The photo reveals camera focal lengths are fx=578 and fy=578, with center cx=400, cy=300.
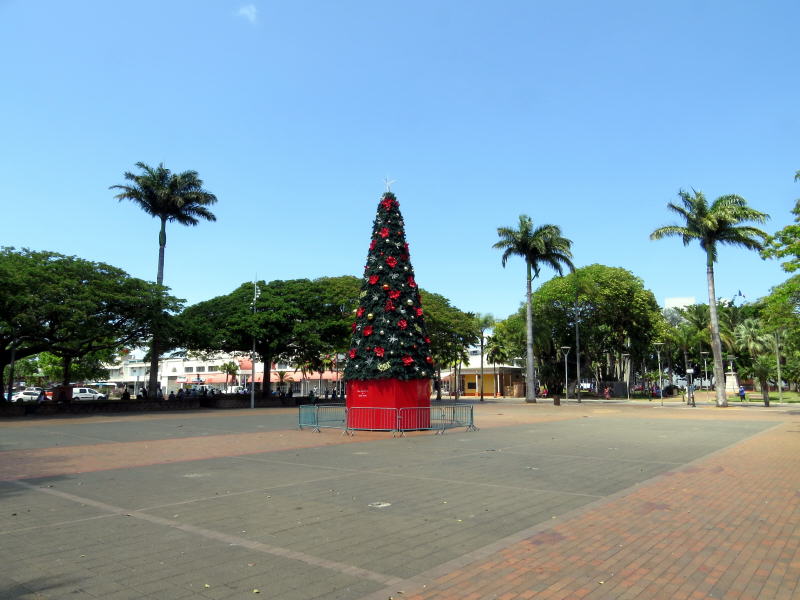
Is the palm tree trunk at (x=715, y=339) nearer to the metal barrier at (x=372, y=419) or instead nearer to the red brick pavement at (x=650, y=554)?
the metal barrier at (x=372, y=419)

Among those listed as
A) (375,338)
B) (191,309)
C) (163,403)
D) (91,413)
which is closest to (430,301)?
(191,309)

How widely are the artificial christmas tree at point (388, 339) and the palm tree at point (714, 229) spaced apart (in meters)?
28.1

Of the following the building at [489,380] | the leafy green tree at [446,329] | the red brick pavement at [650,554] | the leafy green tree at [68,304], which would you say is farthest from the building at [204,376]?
the red brick pavement at [650,554]

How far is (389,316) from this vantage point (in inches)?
792

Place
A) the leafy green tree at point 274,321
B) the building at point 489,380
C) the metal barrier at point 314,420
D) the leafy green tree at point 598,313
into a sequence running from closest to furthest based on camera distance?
the metal barrier at point 314,420 < the leafy green tree at point 274,321 < the leafy green tree at point 598,313 < the building at point 489,380

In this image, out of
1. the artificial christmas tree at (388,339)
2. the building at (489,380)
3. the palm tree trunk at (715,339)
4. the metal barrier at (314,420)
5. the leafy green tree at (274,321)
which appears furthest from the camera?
the building at (489,380)

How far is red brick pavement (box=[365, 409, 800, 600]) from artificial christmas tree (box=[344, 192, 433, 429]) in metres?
11.0

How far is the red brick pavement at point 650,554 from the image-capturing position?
4875 mm

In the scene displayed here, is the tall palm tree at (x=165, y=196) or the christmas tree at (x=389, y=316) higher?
the tall palm tree at (x=165, y=196)

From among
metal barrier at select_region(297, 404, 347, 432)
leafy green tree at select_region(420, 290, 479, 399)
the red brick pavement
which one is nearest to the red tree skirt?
metal barrier at select_region(297, 404, 347, 432)

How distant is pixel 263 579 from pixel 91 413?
107 ft

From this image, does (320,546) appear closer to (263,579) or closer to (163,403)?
(263,579)

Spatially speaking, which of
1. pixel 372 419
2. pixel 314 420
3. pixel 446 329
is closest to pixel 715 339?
pixel 446 329

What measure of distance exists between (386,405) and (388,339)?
2.23 meters
